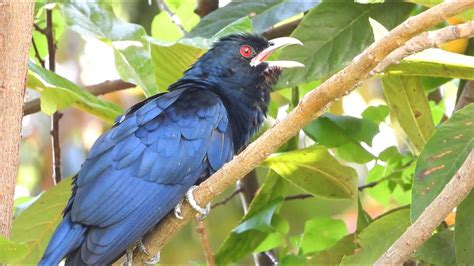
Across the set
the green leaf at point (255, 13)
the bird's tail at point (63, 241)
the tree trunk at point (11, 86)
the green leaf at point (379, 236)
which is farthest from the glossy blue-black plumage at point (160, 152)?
the green leaf at point (379, 236)

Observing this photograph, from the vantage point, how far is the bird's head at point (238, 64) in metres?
4.06

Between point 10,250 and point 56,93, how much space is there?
1.11 metres

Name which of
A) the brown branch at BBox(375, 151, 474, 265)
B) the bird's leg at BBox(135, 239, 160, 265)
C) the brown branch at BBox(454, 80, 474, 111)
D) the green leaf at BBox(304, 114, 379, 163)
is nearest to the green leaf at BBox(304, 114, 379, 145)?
the green leaf at BBox(304, 114, 379, 163)

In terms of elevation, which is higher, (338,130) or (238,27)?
(238,27)

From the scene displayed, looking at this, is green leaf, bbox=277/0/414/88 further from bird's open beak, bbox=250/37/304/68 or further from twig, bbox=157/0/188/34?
twig, bbox=157/0/188/34

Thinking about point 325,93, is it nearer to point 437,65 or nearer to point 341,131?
point 437,65

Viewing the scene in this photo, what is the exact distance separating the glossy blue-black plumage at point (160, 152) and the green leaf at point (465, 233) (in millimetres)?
965

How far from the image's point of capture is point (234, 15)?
4250mm

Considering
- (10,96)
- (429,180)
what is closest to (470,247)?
(429,180)

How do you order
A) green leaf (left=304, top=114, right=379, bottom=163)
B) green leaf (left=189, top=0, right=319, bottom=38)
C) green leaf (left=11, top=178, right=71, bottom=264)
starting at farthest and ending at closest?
green leaf (left=189, top=0, right=319, bottom=38)
green leaf (left=304, top=114, right=379, bottom=163)
green leaf (left=11, top=178, right=71, bottom=264)

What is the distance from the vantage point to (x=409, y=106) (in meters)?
3.80

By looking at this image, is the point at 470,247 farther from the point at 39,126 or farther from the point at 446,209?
the point at 39,126

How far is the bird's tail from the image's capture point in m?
3.21

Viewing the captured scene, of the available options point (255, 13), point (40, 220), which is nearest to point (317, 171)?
point (255, 13)
